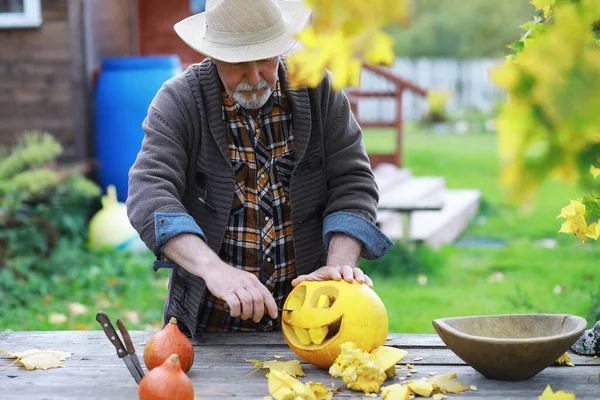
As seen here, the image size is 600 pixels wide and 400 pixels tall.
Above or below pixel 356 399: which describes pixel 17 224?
below

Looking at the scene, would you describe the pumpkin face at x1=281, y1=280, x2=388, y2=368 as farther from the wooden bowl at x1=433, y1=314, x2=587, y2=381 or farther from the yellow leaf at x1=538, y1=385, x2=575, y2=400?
the yellow leaf at x1=538, y1=385, x2=575, y2=400

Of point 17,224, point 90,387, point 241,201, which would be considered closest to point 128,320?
point 17,224

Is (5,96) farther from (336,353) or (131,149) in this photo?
(336,353)

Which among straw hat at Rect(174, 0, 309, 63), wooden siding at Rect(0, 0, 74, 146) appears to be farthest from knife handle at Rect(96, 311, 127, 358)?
wooden siding at Rect(0, 0, 74, 146)

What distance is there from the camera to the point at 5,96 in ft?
27.5

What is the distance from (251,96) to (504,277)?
4.69 metres

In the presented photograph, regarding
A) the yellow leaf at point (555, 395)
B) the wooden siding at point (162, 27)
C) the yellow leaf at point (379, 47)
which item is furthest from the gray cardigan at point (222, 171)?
the wooden siding at point (162, 27)

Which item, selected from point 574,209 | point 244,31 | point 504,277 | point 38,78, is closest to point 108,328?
point 244,31

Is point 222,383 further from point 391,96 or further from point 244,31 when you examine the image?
point 391,96

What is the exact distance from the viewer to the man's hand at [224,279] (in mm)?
2350

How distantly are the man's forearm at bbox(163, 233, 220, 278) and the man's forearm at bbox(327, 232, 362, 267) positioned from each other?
0.40 meters

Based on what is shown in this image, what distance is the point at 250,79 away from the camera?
2.74 meters

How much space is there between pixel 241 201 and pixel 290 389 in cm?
95

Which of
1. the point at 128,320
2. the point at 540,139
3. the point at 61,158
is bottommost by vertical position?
the point at 128,320
